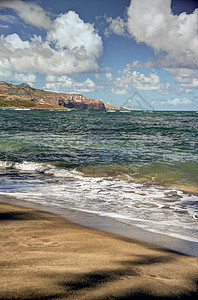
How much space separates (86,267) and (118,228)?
7.72 ft

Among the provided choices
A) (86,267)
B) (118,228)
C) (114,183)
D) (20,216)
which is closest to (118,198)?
(114,183)

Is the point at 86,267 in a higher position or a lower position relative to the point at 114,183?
higher

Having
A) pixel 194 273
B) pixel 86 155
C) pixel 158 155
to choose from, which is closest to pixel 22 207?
pixel 194 273

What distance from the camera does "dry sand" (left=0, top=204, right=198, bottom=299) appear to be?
2.20m

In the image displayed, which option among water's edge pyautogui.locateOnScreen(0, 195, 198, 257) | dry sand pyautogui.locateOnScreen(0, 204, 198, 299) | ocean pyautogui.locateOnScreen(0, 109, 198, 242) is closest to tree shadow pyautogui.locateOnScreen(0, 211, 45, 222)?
dry sand pyautogui.locateOnScreen(0, 204, 198, 299)

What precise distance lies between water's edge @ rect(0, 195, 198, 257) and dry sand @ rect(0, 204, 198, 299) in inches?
12.7

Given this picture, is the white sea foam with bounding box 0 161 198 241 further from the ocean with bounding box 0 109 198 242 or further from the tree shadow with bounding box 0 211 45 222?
the tree shadow with bounding box 0 211 45 222

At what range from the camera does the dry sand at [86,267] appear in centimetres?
220

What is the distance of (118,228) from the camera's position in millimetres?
4980

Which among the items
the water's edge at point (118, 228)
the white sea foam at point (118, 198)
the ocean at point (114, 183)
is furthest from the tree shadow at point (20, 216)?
the white sea foam at point (118, 198)

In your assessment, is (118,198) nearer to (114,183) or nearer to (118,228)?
(114,183)

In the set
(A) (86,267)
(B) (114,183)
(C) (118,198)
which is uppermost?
(A) (86,267)

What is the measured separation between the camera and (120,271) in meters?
2.70

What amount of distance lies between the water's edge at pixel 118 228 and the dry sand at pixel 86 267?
0.32 meters
